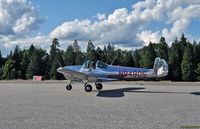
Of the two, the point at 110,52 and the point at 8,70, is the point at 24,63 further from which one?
the point at 110,52

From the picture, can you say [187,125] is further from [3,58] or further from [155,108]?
[3,58]

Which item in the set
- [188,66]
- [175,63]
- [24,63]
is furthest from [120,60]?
[24,63]

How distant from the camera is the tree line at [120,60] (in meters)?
94.2

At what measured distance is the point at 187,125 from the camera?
10.5m

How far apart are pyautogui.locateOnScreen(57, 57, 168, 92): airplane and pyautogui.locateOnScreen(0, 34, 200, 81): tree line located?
67.6 m

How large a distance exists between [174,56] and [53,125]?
301ft

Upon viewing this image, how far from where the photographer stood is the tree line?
3711 inches

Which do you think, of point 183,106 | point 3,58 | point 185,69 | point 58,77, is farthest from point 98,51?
point 183,106

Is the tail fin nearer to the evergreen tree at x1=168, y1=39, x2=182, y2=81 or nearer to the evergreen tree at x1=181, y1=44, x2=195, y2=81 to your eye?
the evergreen tree at x1=181, y1=44, x2=195, y2=81

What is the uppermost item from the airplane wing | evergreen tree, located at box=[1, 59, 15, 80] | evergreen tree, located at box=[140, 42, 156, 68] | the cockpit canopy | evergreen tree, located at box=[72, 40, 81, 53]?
evergreen tree, located at box=[72, 40, 81, 53]

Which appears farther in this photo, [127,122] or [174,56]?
[174,56]

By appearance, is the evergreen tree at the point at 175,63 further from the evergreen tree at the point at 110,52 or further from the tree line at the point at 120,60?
the evergreen tree at the point at 110,52

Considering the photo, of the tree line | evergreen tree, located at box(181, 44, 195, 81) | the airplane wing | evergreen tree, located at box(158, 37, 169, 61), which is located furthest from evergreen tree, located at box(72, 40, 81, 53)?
the airplane wing

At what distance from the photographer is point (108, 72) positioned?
78.9 feet
